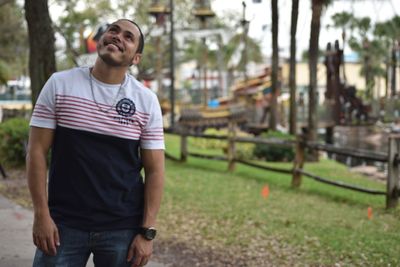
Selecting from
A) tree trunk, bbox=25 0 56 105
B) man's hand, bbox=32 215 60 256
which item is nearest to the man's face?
man's hand, bbox=32 215 60 256

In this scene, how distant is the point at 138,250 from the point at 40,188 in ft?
1.49

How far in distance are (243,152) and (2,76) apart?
7.18 m

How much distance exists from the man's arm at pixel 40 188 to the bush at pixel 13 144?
9550 millimetres

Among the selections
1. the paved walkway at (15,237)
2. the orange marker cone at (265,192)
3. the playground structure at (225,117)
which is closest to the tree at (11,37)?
the playground structure at (225,117)

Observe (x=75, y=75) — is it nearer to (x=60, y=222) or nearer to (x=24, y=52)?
(x=60, y=222)

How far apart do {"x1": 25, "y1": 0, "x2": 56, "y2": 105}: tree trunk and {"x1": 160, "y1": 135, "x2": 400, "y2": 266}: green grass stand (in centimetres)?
269

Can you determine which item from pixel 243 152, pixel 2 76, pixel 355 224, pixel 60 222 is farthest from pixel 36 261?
pixel 2 76

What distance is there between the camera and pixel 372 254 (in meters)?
5.82

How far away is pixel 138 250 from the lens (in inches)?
100

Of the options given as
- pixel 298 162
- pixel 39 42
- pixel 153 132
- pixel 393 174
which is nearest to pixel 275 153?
pixel 298 162

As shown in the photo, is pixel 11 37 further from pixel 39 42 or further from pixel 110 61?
pixel 110 61

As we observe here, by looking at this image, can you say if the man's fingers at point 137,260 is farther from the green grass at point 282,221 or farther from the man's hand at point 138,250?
the green grass at point 282,221

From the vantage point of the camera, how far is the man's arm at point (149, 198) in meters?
2.54

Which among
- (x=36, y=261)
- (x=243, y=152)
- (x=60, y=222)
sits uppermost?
(x=60, y=222)
